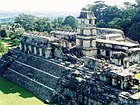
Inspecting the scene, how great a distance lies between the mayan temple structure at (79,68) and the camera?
79.2 ft

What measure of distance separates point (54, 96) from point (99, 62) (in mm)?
5179

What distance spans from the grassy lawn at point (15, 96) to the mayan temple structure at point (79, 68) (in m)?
0.74

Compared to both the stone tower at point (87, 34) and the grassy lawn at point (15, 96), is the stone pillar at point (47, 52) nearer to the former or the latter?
the stone tower at point (87, 34)

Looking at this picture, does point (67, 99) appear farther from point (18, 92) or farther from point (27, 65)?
point (27, 65)

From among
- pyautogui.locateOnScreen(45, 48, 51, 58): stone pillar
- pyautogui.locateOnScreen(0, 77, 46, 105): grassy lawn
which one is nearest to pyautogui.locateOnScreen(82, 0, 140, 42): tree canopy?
pyautogui.locateOnScreen(45, 48, 51, 58): stone pillar

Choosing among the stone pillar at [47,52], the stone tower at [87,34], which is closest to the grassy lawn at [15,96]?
the stone pillar at [47,52]

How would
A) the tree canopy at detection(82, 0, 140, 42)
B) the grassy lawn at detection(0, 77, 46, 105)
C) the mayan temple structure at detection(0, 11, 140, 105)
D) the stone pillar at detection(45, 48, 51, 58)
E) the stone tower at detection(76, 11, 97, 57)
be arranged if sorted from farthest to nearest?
1. the tree canopy at detection(82, 0, 140, 42)
2. the stone pillar at detection(45, 48, 51, 58)
3. the stone tower at detection(76, 11, 97, 57)
4. the grassy lawn at detection(0, 77, 46, 105)
5. the mayan temple structure at detection(0, 11, 140, 105)

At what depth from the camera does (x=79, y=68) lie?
2895 centimetres

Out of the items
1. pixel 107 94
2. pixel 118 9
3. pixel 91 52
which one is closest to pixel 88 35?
pixel 91 52

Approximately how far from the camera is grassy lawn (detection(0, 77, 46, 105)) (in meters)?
28.0

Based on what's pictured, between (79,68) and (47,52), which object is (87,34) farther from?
(79,68)

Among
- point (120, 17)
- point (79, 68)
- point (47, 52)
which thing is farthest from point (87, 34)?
point (120, 17)

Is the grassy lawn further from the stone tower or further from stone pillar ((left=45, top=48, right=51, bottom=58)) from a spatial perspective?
the stone tower

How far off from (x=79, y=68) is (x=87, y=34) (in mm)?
6079
